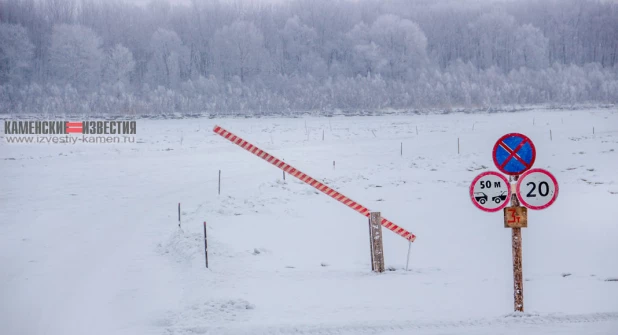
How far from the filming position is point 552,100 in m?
72.2

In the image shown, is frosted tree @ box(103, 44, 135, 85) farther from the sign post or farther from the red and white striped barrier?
the sign post

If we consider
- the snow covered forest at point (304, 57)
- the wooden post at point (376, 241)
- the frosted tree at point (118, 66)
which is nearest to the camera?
the wooden post at point (376, 241)

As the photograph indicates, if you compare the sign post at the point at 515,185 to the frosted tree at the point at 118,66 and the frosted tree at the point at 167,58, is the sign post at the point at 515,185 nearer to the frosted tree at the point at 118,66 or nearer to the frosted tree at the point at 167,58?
the frosted tree at the point at 118,66

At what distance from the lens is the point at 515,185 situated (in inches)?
285

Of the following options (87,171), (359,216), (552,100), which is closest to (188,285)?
(359,216)

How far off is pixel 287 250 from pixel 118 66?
77.0 m

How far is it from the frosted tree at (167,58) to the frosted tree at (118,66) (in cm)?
604

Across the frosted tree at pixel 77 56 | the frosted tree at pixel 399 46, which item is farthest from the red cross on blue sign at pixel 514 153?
the frosted tree at pixel 399 46

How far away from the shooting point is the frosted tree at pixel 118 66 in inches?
3263

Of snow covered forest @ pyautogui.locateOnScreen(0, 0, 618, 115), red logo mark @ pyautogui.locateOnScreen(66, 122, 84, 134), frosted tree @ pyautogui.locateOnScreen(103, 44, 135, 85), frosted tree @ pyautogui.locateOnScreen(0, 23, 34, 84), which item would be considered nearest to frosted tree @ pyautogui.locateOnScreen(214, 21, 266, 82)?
snow covered forest @ pyautogui.locateOnScreen(0, 0, 618, 115)

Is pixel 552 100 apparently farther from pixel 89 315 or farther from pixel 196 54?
pixel 89 315

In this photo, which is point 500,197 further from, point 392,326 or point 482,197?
point 392,326

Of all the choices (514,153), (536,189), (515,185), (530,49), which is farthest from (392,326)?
(530,49)

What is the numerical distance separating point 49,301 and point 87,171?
17919mm
